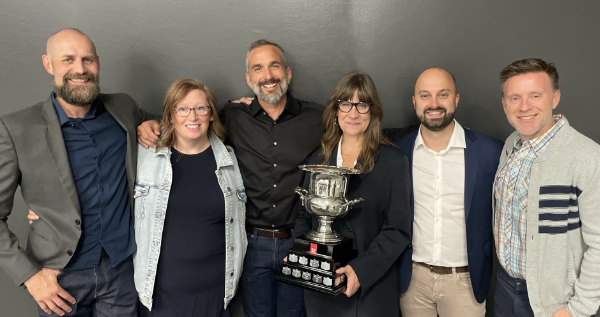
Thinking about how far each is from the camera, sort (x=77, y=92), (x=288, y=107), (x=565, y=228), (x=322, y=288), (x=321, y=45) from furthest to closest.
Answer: (x=321, y=45), (x=288, y=107), (x=77, y=92), (x=322, y=288), (x=565, y=228)

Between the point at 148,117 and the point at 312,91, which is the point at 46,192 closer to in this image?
the point at 148,117

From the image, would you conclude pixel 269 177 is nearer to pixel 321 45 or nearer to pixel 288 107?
pixel 288 107

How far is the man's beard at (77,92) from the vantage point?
2.32m

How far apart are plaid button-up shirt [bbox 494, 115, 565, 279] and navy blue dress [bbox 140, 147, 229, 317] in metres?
1.69

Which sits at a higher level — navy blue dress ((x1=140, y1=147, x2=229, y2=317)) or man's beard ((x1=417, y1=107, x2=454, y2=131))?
man's beard ((x1=417, y1=107, x2=454, y2=131))

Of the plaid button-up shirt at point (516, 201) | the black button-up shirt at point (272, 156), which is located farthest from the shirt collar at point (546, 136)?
the black button-up shirt at point (272, 156)

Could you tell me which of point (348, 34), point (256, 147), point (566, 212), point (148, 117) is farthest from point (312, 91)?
point (566, 212)

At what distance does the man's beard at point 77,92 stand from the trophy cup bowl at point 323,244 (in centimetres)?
137

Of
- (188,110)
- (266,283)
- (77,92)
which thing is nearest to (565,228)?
(266,283)

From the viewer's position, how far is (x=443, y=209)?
8.30 ft

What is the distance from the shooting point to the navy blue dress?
7.86 feet

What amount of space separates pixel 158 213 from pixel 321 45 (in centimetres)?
205

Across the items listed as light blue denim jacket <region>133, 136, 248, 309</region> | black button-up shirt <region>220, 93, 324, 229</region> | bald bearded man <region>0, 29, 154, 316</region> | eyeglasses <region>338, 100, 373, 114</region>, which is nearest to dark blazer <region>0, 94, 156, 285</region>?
bald bearded man <region>0, 29, 154, 316</region>

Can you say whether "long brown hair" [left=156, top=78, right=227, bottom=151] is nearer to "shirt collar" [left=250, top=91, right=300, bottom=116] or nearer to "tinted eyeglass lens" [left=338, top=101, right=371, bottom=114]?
"shirt collar" [left=250, top=91, right=300, bottom=116]
